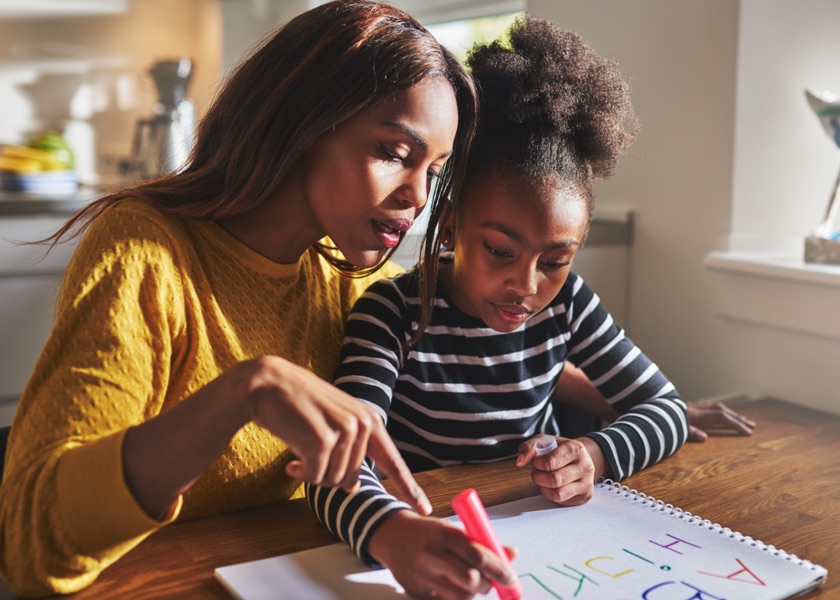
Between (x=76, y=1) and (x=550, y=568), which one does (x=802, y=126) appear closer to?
(x=550, y=568)

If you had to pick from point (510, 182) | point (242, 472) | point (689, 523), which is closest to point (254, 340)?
point (242, 472)

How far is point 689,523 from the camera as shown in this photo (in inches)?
34.9

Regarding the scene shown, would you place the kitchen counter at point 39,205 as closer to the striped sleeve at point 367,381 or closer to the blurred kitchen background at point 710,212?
the blurred kitchen background at point 710,212

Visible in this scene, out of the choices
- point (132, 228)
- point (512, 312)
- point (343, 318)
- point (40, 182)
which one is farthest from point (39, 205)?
point (512, 312)

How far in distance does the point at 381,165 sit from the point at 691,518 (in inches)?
18.9

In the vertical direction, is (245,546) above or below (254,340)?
below

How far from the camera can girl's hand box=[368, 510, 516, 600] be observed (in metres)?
0.69

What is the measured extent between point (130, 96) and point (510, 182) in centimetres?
290

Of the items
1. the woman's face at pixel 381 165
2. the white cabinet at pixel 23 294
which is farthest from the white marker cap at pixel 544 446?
the white cabinet at pixel 23 294

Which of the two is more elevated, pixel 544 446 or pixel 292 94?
pixel 292 94

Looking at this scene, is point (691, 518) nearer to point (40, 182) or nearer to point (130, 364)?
point (130, 364)

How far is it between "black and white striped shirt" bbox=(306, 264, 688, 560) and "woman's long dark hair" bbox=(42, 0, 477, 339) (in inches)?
8.8

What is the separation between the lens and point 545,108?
3.43 feet

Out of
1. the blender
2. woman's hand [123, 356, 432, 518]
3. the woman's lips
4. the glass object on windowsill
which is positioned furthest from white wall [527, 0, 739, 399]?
the blender
